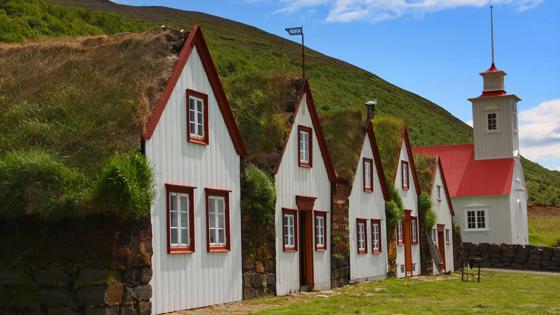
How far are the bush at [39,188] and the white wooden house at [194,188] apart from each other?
198 centimetres

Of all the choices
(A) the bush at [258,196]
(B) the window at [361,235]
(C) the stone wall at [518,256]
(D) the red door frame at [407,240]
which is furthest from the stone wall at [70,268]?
(C) the stone wall at [518,256]

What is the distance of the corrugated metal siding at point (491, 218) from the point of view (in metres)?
52.8

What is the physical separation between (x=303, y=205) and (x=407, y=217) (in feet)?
41.6

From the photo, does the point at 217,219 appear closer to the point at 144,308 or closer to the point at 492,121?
the point at 144,308

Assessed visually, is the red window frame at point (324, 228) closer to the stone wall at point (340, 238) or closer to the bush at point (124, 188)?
the stone wall at point (340, 238)

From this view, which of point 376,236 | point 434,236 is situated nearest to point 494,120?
point 434,236

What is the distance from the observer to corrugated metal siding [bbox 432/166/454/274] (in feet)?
138

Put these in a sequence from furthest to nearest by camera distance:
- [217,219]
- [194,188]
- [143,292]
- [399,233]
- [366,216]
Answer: [399,233] < [366,216] < [217,219] < [194,188] < [143,292]

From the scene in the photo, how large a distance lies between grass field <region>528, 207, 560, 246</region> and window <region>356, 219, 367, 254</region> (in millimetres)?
30234

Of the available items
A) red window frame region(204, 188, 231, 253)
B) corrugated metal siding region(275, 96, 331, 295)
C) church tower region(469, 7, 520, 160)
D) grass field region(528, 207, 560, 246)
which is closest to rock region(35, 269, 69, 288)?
red window frame region(204, 188, 231, 253)

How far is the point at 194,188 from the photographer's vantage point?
1981cm

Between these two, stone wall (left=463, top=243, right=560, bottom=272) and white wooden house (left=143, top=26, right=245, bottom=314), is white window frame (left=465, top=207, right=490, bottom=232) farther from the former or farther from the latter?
white wooden house (left=143, top=26, right=245, bottom=314)

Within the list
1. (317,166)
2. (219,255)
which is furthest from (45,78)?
(317,166)

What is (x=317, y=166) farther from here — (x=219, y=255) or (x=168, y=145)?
(x=168, y=145)
